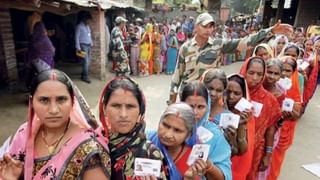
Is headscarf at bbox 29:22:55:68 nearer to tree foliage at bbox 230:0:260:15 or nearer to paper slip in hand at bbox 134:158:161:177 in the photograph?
paper slip in hand at bbox 134:158:161:177

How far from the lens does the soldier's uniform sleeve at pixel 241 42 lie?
365 centimetres

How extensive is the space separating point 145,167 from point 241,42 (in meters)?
2.70

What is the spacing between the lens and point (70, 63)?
33.6 feet

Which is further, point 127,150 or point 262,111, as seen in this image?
point 262,111

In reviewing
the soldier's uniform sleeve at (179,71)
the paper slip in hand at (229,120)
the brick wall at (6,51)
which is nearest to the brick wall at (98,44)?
the brick wall at (6,51)

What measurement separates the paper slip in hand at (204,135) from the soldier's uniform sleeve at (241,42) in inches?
73.0

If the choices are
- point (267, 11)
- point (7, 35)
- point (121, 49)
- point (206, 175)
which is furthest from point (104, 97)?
A: point (267, 11)

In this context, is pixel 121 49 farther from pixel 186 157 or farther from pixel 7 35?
pixel 186 157

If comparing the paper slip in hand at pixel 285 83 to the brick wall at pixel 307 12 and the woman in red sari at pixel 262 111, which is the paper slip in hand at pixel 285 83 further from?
the brick wall at pixel 307 12

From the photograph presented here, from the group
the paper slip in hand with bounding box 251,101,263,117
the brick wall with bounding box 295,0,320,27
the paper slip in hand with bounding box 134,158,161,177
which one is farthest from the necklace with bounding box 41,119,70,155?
the brick wall with bounding box 295,0,320,27

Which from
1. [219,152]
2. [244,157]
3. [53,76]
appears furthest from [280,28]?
[53,76]

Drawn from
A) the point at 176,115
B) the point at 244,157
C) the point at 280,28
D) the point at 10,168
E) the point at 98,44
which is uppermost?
the point at 280,28

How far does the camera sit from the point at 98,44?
8469mm

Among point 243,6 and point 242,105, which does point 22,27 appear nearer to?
point 242,105
